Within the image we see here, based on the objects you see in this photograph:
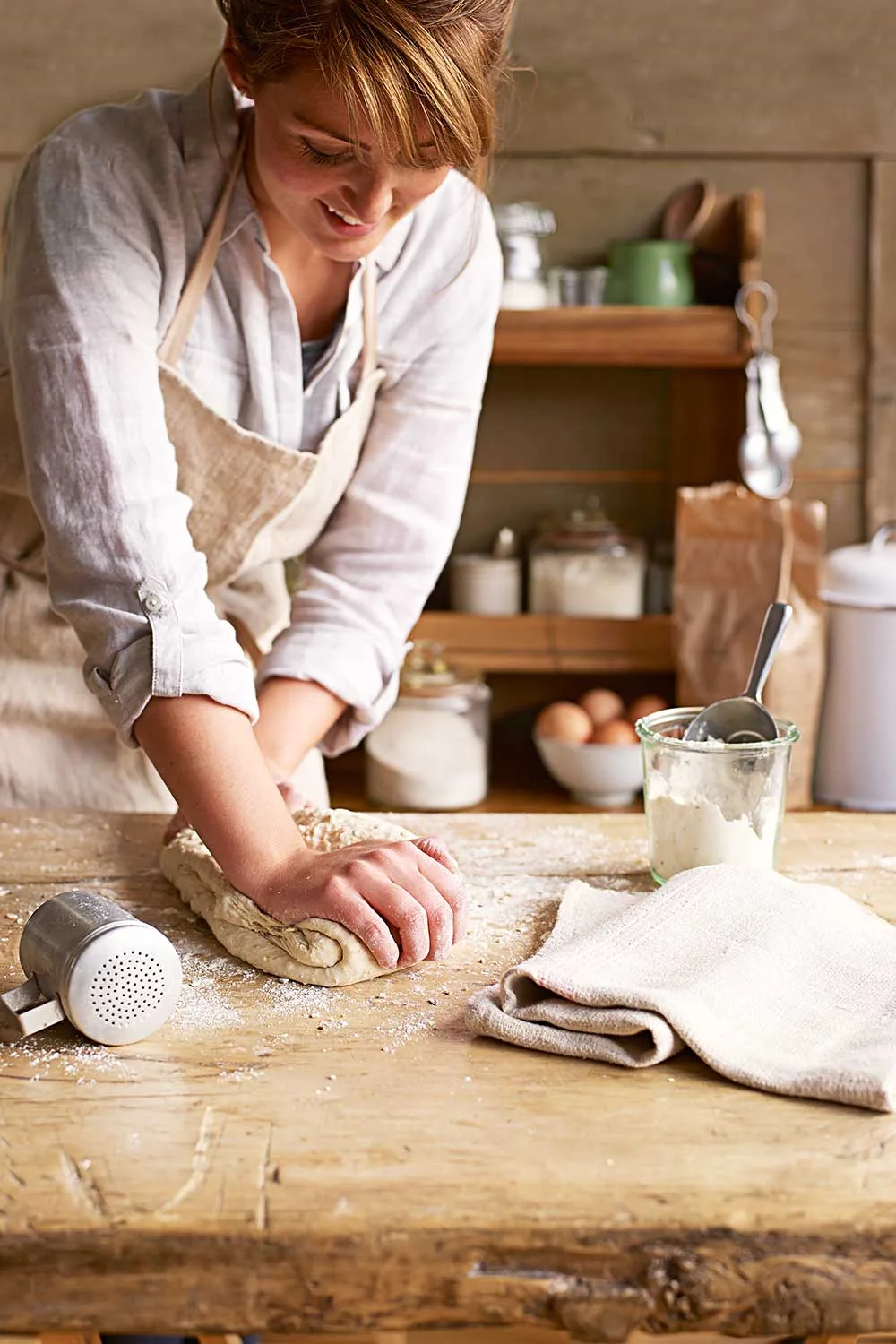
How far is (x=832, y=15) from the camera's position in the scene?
2754 millimetres

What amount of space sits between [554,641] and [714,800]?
1680 mm

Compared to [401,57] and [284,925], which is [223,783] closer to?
[284,925]

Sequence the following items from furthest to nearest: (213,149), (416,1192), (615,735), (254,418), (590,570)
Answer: (590,570)
(615,735)
(254,418)
(213,149)
(416,1192)

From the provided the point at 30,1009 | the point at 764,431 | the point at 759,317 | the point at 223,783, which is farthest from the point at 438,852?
the point at 759,317

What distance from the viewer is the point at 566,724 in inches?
102

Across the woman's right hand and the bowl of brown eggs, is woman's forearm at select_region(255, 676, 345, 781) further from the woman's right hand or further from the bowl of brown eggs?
the bowl of brown eggs

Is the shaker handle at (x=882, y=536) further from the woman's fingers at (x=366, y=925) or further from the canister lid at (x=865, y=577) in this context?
the woman's fingers at (x=366, y=925)

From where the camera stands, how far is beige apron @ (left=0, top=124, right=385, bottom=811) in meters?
1.28

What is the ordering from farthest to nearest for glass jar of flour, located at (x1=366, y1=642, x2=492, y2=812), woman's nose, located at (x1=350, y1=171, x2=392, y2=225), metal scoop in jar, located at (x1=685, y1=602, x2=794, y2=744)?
1. glass jar of flour, located at (x1=366, y1=642, x2=492, y2=812)
2. metal scoop in jar, located at (x1=685, y1=602, x2=794, y2=744)
3. woman's nose, located at (x1=350, y1=171, x2=392, y2=225)

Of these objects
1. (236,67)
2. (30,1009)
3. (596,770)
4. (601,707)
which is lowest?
(596,770)

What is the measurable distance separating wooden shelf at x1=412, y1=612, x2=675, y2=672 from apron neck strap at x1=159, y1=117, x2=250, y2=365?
1519 millimetres

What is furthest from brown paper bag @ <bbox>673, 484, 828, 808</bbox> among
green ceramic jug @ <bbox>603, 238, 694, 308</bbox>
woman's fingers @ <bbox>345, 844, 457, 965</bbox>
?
woman's fingers @ <bbox>345, 844, 457, 965</bbox>

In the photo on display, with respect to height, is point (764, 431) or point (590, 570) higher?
point (764, 431)

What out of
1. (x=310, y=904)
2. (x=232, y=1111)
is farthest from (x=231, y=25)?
(x=232, y=1111)
